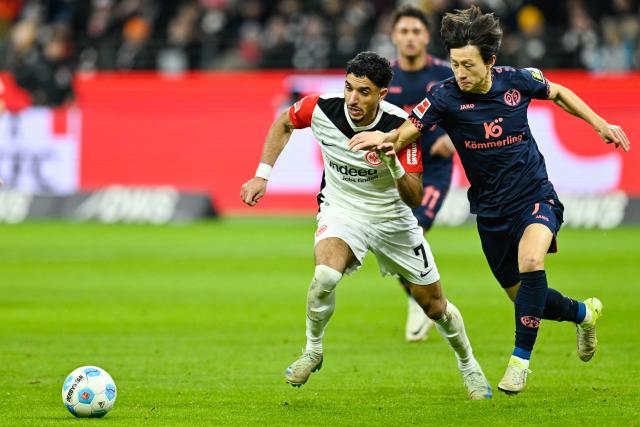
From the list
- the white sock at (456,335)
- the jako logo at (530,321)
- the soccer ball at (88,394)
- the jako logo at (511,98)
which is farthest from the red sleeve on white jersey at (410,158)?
the soccer ball at (88,394)

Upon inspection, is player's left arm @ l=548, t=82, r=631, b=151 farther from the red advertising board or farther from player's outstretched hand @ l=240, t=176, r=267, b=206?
the red advertising board

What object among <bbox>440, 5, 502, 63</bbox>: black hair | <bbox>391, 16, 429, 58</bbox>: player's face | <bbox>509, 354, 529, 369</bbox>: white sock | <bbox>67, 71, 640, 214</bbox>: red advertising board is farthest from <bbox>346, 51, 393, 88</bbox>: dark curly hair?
<bbox>67, 71, 640, 214</bbox>: red advertising board

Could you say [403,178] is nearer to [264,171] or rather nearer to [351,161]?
[351,161]

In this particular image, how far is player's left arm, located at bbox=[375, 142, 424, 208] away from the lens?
7.96 m

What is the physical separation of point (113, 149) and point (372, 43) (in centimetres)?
568

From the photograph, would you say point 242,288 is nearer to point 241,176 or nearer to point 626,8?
point 241,176

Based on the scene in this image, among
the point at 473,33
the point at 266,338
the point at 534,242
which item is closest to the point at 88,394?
the point at 534,242

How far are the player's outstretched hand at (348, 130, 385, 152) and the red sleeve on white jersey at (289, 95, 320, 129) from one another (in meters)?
1.08

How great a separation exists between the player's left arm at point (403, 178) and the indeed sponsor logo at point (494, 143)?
0.41 metres

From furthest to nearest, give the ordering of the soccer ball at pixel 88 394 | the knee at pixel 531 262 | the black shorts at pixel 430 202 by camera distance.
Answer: the black shorts at pixel 430 202
the knee at pixel 531 262
the soccer ball at pixel 88 394

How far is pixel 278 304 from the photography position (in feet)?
46.2

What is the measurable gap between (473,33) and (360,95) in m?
0.86

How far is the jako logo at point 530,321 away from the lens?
26.6ft

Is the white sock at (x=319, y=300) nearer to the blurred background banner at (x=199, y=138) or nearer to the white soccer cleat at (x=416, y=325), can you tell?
the white soccer cleat at (x=416, y=325)
